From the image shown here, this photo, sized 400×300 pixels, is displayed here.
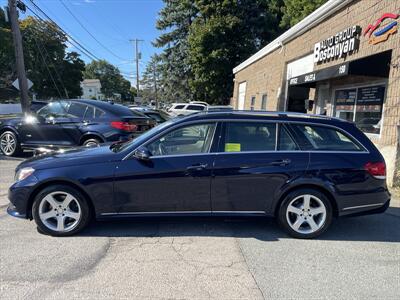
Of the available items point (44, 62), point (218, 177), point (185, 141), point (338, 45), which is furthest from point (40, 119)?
point (44, 62)

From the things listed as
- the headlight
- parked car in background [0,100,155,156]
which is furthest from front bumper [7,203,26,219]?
parked car in background [0,100,155,156]

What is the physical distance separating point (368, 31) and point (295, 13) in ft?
65.8

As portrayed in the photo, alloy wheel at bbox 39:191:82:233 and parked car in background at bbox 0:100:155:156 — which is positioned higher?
parked car in background at bbox 0:100:155:156

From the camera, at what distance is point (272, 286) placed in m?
3.11

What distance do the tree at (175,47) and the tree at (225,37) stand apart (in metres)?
5.37

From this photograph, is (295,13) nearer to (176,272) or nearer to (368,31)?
(368,31)

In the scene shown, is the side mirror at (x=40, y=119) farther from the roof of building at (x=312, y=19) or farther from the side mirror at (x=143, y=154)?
the roof of building at (x=312, y=19)

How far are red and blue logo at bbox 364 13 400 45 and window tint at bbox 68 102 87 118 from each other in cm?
737

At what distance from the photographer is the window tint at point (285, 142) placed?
13.8 ft

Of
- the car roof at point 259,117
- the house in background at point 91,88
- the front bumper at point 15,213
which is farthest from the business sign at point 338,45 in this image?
the house in background at point 91,88

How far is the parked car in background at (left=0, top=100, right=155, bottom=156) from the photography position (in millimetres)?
7805

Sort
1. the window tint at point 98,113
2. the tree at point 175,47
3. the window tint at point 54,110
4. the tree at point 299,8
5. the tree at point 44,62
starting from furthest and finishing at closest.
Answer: the tree at point 44,62 < the tree at point 175,47 < the tree at point 299,8 < the window tint at point 54,110 < the window tint at point 98,113

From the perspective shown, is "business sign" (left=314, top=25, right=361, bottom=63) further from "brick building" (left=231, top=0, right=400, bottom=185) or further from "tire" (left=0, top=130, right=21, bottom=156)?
"tire" (left=0, top=130, right=21, bottom=156)

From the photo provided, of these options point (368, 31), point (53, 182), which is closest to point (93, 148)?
point (53, 182)
